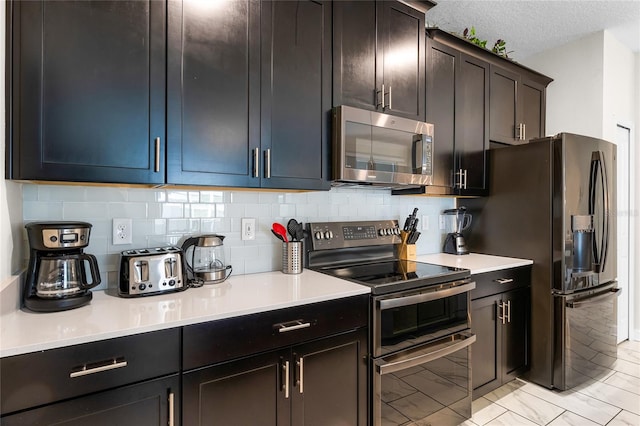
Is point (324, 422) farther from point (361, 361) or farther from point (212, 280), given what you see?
point (212, 280)

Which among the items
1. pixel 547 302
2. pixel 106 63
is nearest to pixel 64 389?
pixel 106 63

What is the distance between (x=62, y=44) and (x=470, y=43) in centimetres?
254

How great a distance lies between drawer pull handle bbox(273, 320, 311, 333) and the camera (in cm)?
135

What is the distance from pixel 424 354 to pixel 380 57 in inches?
67.0

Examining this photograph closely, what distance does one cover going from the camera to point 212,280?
5.46ft

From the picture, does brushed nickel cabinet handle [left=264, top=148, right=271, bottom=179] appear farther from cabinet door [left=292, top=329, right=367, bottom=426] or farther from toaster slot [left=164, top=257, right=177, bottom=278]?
cabinet door [left=292, top=329, right=367, bottom=426]

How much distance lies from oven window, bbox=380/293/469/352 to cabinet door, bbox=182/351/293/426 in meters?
0.54

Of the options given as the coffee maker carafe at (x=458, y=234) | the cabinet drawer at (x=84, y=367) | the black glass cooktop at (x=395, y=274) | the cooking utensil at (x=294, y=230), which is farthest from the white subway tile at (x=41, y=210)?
the coffee maker carafe at (x=458, y=234)

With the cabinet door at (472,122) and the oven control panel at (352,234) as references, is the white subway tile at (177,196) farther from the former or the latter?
the cabinet door at (472,122)

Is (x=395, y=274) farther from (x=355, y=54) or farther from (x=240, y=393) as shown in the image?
(x=355, y=54)

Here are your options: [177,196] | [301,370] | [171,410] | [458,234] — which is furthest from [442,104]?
[171,410]

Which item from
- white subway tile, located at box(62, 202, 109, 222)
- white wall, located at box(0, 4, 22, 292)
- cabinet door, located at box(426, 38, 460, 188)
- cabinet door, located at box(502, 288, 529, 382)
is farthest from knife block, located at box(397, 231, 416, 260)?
white wall, located at box(0, 4, 22, 292)

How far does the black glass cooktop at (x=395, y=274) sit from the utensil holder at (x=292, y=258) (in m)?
0.17

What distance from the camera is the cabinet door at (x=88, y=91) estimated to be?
115 centimetres
